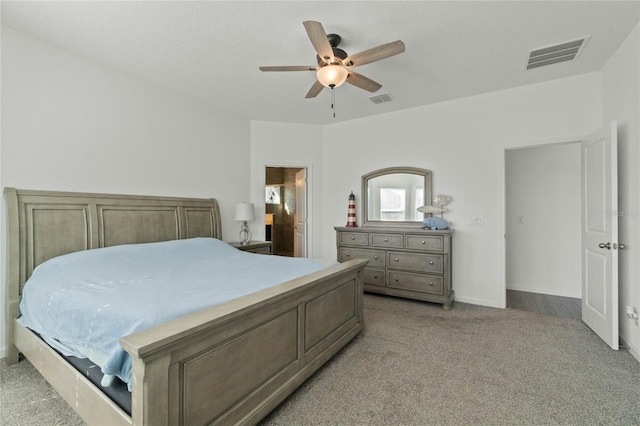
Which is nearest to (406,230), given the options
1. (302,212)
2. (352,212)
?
(352,212)

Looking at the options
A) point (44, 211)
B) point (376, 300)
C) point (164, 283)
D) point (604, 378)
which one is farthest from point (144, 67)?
point (604, 378)

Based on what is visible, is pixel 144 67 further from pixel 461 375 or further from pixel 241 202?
pixel 461 375

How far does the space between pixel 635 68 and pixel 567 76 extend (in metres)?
0.95

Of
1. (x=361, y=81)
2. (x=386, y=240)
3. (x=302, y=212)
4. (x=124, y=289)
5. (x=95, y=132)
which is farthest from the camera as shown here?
(x=302, y=212)

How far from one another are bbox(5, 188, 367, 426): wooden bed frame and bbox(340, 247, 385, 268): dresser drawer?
53.9 inches

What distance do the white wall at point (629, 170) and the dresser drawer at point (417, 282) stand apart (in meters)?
1.62

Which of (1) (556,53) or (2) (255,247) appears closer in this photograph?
(1) (556,53)

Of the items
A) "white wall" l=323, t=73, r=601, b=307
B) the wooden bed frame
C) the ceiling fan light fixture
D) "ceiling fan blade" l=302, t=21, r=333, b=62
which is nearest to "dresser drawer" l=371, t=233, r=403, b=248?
"white wall" l=323, t=73, r=601, b=307

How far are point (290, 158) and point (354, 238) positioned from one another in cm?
172

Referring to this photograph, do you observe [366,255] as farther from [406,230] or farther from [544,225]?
[544,225]

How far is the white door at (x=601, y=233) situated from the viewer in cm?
257

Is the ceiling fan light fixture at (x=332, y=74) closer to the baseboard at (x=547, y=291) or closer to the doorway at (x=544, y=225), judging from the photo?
the doorway at (x=544, y=225)

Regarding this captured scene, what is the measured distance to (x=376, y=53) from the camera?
223cm

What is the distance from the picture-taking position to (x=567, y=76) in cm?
334
